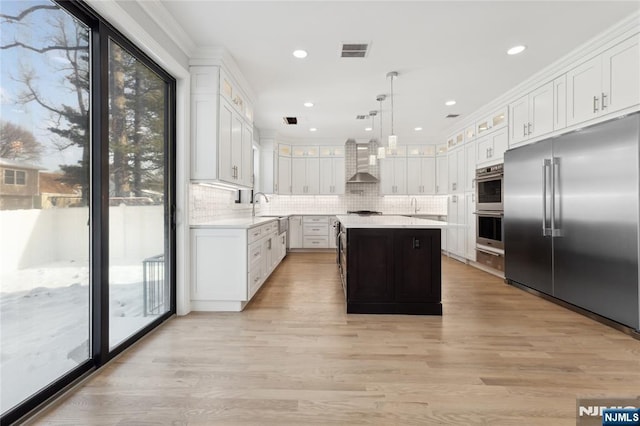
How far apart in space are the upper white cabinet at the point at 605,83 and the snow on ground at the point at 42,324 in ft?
14.5

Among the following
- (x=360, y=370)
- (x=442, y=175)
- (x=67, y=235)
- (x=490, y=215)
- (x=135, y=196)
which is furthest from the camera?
(x=442, y=175)

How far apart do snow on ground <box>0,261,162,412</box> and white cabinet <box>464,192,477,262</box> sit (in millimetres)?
5121

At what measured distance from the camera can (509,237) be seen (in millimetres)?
4035

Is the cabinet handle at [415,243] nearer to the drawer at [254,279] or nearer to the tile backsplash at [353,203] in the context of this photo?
the drawer at [254,279]

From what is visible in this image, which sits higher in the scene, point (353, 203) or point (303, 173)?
point (303, 173)

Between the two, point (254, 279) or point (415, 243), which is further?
point (254, 279)

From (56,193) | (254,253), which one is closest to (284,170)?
(254,253)

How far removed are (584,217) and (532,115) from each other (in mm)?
1607

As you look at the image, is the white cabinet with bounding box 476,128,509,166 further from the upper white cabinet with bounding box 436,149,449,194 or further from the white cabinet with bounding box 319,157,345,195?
the white cabinet with bounding box 319,157,345,195

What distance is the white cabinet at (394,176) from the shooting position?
24.7ft

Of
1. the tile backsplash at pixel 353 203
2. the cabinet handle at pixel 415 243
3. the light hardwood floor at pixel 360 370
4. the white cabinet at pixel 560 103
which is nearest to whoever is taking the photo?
the light hardwood floor at pixel 360 370

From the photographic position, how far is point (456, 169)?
6.09 metres

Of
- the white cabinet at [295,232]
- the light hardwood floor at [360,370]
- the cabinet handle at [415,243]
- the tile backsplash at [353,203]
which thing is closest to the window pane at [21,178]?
the light hardwood floor at [360,370]

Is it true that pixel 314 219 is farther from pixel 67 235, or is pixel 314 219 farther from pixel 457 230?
pixel 67 235
